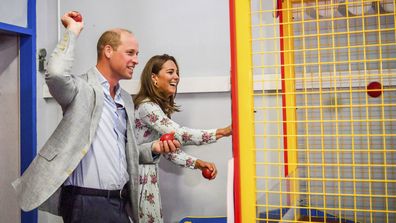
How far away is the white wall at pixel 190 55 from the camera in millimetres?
2398

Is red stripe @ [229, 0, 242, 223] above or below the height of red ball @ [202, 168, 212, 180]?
above

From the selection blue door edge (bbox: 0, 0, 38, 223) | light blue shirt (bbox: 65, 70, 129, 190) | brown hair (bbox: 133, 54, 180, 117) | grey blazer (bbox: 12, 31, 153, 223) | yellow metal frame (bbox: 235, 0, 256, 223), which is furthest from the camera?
blue door edge (bbox: 0, 0, 38, 223)

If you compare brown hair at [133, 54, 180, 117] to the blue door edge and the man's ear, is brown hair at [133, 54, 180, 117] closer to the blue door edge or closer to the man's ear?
the man's ear

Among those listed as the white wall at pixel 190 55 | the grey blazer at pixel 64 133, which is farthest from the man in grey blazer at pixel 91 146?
the white wall at pixel 190 55

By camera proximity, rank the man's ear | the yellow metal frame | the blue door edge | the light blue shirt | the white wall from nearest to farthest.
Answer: the yellow metal frame, the light blue shirt, the man's ear, the white wall, the blue door edge

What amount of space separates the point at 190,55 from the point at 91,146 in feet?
3.49

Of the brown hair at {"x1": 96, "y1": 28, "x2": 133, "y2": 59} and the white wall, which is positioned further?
the white wall

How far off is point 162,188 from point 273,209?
4.94 feet

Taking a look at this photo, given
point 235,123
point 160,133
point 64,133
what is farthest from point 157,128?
point 235,123

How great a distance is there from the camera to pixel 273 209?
3.54 feet

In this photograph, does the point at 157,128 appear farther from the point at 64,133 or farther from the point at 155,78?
the point at 64,133

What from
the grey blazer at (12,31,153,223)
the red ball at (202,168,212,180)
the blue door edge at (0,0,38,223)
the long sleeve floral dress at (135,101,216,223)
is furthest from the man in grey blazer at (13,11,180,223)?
the blue door edge at (0,0,38,223)

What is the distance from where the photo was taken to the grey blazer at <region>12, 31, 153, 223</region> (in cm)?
140

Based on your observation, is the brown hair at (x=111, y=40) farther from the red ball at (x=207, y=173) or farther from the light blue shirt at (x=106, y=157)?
the red ball at (x=207, y=173)
